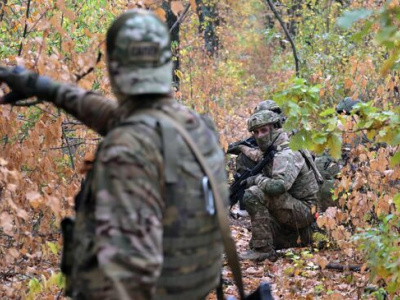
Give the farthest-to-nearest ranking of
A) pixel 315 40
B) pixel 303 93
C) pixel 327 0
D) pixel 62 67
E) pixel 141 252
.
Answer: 1. pixel 327 0
2. pixel 315 40
3. pixel 303 93
4. pixel 62 67
5. pixel 141 252

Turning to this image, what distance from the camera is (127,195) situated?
79.7 inches

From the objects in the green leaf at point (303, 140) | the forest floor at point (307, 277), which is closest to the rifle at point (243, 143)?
the forest floor at point (307, 277)

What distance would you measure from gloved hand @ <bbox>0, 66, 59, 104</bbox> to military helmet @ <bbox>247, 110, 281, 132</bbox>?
15.3 ft

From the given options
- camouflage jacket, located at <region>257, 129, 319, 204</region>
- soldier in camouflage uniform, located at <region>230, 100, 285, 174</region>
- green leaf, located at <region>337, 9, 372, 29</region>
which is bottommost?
green leaf, located at <region>337, 9, 372, 29</region>

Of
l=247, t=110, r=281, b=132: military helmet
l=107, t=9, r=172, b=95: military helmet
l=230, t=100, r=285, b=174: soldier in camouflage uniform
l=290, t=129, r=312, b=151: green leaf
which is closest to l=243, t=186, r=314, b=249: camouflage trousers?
l=230, t=100, r=285, b=174: soldier in camouflage uniform

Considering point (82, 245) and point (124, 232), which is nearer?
point (124, 232)

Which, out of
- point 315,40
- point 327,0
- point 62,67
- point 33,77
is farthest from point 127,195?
point 327,0

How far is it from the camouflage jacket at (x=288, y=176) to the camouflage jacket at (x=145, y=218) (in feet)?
15.1

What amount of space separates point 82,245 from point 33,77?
0.74 m

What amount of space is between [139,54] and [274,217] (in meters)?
5.38

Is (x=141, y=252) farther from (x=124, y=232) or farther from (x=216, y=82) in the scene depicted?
(x=216, y=82)

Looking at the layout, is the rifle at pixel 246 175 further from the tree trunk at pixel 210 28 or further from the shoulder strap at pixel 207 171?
the tree trunk at pixel 210 28

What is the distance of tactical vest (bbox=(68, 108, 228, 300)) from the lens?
6.98 feet

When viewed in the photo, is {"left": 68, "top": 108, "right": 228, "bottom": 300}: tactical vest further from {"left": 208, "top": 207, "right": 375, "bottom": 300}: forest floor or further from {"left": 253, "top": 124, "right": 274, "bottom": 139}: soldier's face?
{"left": 253, "top": 124, "right": 274, "bottom": 139}: soldier's face
